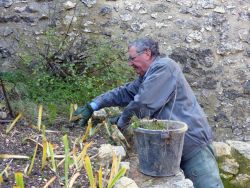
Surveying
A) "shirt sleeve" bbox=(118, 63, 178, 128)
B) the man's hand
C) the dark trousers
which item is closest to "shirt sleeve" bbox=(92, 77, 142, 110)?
the man's hand

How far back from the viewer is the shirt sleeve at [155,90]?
3648 mm

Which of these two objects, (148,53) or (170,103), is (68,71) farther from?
(170,103)

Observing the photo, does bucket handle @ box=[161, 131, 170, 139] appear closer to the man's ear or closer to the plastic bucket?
the plastic bucket

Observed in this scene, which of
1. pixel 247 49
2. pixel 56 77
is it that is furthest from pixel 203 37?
pixel 56 77

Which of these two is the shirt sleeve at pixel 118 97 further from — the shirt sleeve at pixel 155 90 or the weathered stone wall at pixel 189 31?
the weathered stone wall at pixel 189 31

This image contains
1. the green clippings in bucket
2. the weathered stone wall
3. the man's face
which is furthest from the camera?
the weathered stone wall

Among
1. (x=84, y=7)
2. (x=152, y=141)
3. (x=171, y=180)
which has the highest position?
(x=84, y=7)

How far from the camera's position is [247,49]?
5895mm

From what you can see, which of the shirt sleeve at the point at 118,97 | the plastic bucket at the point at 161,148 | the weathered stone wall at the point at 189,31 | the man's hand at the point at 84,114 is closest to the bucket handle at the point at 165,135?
the plastic bucket at the point at 161,148

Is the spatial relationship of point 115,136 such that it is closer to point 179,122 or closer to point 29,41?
point 179,122

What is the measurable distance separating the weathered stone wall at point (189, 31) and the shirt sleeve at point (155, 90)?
2244 millimetres

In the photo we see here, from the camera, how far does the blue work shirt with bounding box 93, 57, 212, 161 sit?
3.66 metres

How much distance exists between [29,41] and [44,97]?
964 millimetres

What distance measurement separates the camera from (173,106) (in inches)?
147
